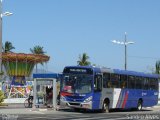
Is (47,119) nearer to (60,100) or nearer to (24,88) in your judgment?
(60,100)

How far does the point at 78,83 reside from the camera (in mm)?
30031

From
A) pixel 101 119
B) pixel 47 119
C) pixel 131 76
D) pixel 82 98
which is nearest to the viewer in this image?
pixel 47 119

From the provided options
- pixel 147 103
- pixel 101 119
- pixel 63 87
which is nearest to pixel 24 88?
pixel 147 103

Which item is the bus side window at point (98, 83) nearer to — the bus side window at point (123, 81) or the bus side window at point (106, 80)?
the bus side window at point (106, 80)

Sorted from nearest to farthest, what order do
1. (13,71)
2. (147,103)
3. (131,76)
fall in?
(131,76), (147,103), (13,71)

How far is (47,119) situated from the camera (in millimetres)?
22625

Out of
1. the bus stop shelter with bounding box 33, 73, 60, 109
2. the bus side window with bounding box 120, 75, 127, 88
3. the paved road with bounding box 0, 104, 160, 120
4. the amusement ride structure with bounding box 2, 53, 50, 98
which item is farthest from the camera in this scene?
the amusement ride structure with bounding box 2, 53, 50, 98

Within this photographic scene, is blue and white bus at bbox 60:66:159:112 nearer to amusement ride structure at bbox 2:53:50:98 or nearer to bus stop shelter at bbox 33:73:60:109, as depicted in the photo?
bus stop shelter at bbox 33:73:60:109

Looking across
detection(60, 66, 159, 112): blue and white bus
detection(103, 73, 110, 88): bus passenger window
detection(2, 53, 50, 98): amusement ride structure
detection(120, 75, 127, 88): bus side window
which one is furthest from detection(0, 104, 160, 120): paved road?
detection(2, 53, 50, 98): amusement ride structure

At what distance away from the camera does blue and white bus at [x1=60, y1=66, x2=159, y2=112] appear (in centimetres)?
2972

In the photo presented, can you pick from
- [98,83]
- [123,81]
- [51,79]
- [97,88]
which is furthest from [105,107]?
[51,79]

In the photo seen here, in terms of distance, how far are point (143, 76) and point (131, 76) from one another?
2151 mm

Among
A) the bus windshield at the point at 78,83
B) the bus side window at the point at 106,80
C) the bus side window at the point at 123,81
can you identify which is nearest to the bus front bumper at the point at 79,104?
the bus windshield at the point at 78,83

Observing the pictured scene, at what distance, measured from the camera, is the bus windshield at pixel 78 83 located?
2970cm
